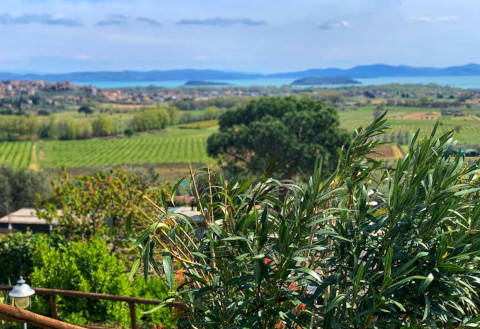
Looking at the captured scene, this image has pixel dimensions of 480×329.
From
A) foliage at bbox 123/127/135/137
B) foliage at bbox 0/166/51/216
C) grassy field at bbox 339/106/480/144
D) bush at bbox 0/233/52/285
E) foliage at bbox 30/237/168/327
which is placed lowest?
foliage at bbox 123/127/135/137

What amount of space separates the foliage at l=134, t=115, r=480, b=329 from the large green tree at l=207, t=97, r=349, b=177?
89.2 ft

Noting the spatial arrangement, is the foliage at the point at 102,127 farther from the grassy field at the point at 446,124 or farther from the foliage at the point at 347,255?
the foliage at the point at 347,255

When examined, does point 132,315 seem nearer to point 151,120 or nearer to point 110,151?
point 110,151

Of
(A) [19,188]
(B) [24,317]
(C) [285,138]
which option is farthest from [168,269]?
(A) [19,188]

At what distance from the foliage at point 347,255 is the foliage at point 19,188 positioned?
29459mm

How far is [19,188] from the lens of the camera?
97.8ft

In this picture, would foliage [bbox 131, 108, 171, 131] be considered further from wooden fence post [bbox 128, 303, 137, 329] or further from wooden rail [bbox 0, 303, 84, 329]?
wooden rail [bbox 0, 303, 84, 329]

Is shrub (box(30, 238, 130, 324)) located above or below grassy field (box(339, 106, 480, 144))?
below

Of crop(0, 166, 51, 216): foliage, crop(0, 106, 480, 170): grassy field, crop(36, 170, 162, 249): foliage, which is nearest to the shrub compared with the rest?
crop(36, 170, 162, 249): foliage

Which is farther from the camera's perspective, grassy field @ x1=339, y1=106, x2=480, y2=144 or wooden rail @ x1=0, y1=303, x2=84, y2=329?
grassy field @ x1=339, y1=106, x2=480, y2=144

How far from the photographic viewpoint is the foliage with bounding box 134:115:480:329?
192 cm

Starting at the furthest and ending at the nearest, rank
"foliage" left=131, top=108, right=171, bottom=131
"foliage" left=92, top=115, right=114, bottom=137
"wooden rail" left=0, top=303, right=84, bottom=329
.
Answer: "foliage" left=131, top=108, right=171, bottom=131
"foliage" left=92, top=115, right=114, bottom=137
"wooden rail" left=0, top=303, right=84, bottom=329

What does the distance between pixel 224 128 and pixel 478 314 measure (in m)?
33.7

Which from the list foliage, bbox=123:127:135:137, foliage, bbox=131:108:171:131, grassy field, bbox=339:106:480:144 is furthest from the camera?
foliage, bbox=131:108:171:131
